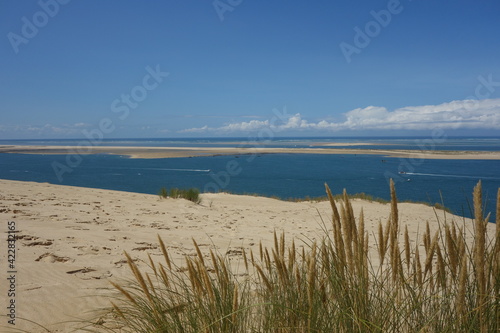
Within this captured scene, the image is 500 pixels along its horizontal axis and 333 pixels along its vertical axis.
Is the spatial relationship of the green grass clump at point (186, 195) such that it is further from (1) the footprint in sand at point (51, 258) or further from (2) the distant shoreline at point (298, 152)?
(2) the distant shoreline at point (298, 152)

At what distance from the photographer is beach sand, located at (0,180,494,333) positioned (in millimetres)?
4020

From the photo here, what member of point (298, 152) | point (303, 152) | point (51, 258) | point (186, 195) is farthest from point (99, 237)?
point (298, 152)

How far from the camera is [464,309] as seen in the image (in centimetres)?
→ 198

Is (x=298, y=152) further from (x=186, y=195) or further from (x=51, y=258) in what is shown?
(x=51, y=258)

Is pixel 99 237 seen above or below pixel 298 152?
above

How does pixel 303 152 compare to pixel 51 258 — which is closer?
pixel 51 258

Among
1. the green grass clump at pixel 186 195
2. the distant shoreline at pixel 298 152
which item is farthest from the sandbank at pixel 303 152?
the green grass clump at pixel 186 195

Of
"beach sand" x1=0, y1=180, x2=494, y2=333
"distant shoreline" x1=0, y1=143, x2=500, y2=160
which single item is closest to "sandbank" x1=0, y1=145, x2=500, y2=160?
"distant shoreline" x1=0, y1=143, x2=500, y2=160

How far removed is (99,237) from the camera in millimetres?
7070

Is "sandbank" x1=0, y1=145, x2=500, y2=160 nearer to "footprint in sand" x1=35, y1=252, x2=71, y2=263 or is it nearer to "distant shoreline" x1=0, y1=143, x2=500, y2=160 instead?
"distant shoreline" x1=0, y1=143, x2=500, y2=160

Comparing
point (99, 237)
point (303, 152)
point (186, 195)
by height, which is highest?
point (99, 237)

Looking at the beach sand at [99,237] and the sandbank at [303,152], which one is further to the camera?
the sandbank at [303,152]

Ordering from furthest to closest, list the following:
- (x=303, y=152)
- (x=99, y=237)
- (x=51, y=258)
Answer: (x=303, y=152) < (x=99, y=237) < (x=51, y=258)

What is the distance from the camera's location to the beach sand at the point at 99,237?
4.02 metres
